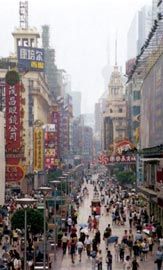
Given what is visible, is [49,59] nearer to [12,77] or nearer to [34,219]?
[12,77]

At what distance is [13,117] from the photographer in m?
75.6

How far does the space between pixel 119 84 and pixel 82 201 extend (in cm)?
12306

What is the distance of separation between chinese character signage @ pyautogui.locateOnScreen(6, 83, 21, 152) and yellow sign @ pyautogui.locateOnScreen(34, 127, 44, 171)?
1370 centimetres

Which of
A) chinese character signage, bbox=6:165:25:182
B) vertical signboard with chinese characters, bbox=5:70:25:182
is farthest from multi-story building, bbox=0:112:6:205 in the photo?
chinese character signage, bbox=6:165:25:182

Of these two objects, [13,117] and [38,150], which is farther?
[38,150]

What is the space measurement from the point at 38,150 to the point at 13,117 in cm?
1384

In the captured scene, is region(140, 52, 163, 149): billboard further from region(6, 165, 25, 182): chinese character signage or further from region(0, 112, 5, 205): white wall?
region(0, 112, 5, 205): white wall

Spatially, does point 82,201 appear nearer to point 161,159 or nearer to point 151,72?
point 151,72

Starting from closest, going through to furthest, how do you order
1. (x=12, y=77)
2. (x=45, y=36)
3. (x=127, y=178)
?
1. (x=12, y=77)
2. (x=127, y=178)
3. (x=45, y=36)

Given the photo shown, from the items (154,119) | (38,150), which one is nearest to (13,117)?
(38,150)

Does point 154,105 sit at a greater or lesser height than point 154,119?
greater

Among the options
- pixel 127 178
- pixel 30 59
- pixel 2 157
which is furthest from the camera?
pixel 30 59

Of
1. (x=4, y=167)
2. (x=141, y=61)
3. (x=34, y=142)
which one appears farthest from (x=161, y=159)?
(x=34, y=142)

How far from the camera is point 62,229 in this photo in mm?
42406
